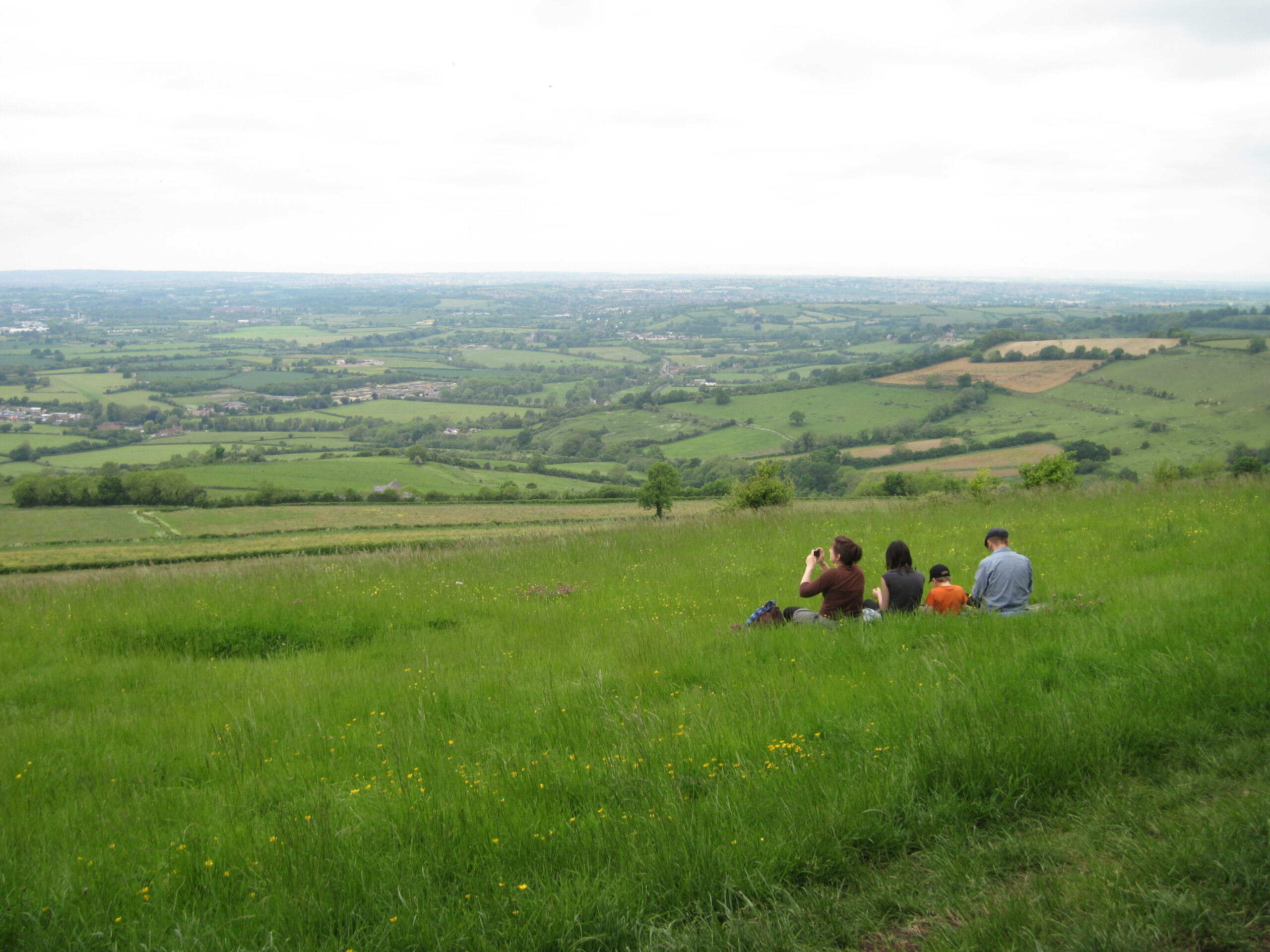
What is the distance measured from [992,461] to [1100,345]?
53676 millimetres

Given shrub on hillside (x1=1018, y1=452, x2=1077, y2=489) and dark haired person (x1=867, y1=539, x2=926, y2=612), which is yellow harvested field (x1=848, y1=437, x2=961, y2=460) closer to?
shrub on hillside (x1=1018, y1=452, x2=1077, y2=489)

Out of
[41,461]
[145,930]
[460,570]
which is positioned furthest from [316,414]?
[145,930]

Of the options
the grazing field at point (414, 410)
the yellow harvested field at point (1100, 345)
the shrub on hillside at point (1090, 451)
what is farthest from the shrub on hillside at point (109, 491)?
the yellow harvested field at point (1100, 345)

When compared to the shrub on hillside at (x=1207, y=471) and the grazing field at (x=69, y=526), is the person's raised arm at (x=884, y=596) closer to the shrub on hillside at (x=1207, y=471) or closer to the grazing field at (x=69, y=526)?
the shrub on hillside at (x=1207, y=471)

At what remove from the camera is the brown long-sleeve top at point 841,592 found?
7.45 meters

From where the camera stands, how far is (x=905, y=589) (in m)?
7.53

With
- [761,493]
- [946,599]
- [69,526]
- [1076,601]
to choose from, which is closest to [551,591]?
[946,599]

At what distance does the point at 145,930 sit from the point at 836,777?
333 cm

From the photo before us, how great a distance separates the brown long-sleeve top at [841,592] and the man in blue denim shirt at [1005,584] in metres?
1.22

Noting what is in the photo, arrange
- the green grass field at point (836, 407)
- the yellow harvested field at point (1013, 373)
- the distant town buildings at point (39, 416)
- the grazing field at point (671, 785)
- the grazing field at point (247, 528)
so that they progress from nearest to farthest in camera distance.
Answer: the grazing field at point (671, 785) → the grazing field at point (247, 528) → the yellow harvested field at point (1013, 373) → the green grass field at point (836, 407) → the distant town buildings at point (39, 416)

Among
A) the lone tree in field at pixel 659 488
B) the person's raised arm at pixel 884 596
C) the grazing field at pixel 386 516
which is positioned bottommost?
the grazing field at pixel 386 516

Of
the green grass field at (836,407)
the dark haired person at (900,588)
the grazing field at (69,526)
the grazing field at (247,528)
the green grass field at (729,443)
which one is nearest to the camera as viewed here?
the dark haired person at (900,588)

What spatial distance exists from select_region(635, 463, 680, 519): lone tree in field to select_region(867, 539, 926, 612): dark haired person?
3378cm

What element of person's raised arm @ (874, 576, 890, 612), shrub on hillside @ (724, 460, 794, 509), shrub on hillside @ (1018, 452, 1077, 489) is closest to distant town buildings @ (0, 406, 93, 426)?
shrub on hillside @ (724, 460, 794, 509)
